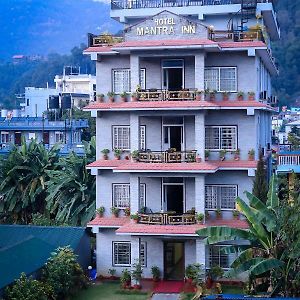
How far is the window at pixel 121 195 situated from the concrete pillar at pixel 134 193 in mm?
1150

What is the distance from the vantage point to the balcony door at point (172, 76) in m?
26.9

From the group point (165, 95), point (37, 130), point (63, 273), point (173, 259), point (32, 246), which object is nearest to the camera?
point (63, 273)

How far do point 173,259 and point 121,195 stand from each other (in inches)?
128

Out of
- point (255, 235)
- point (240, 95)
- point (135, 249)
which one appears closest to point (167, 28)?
point (240, 95)

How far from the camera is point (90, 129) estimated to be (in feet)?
208

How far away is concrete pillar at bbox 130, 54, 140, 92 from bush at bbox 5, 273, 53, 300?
8505 mm

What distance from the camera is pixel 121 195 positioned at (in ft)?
90.8

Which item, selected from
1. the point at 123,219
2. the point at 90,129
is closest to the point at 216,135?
the point at 123,219

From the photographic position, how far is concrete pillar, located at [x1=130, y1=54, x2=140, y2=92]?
2627cm

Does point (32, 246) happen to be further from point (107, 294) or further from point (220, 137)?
point (220, 137)

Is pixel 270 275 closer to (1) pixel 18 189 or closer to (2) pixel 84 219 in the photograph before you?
(2) pixel 84 219

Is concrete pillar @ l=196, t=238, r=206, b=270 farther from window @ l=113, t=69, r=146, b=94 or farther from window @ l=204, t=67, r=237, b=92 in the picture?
window @ l=113, t=69, r=146, b=94

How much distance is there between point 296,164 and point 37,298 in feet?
57.3

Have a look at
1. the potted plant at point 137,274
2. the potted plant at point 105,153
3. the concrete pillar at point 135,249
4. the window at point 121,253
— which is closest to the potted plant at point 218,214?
the concrete pillar at point 135,249
